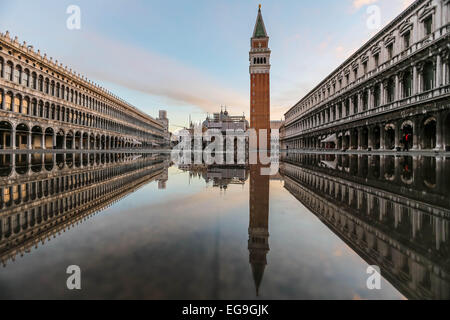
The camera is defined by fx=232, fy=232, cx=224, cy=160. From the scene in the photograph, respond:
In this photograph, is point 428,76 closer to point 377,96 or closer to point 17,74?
point 377,96

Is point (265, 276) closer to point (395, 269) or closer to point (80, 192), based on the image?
point (395, 269)

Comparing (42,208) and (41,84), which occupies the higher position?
(41,84)

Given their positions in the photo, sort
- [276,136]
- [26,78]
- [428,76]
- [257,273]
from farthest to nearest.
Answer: [276,136] < [26,78] < [428,76] < [257,273]

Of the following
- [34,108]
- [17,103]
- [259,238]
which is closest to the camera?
[259,238]

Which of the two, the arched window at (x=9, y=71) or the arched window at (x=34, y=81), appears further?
the arched window at (x=34, y=81)

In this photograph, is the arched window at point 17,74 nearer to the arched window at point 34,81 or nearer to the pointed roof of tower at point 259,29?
the arched window at point 34,81

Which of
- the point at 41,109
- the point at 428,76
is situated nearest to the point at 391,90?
the point at 428,76

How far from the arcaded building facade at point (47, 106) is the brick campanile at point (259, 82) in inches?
1574

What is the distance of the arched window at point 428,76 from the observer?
2178 cm

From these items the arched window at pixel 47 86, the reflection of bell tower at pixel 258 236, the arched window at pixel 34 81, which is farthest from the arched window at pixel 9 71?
the reflection of bell tower at pixel 258 236

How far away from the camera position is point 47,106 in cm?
3775

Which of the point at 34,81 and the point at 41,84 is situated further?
the point at 41,84

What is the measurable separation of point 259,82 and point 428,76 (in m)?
50.0

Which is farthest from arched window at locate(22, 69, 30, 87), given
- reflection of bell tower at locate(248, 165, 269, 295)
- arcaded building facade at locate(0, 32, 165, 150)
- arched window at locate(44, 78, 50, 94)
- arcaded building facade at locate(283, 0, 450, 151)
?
arcaded building facade at locate(283, 0, 450, 151)
